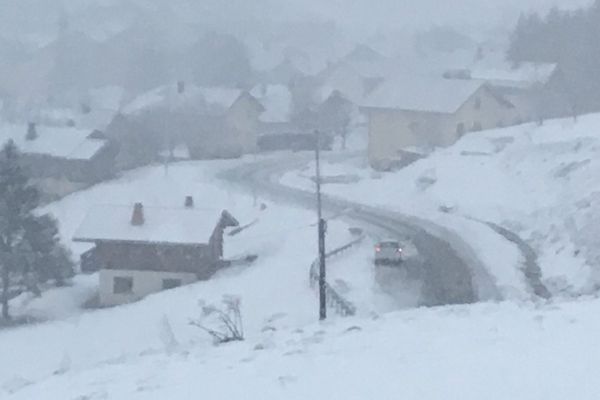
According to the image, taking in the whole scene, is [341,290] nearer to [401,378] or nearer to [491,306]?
[491,306]

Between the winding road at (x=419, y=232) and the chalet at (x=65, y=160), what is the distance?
18.8ft

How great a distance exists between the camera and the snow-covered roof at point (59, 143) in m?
48.4

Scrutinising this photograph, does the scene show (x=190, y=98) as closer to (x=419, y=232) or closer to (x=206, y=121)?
(x=206, y=121)

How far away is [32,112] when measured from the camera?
7288cm

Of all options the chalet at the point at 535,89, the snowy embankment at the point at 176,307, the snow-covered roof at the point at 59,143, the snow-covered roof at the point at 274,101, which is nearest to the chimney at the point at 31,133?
the snow-covered roof at the point at 59,143

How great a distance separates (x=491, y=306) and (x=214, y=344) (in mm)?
3083

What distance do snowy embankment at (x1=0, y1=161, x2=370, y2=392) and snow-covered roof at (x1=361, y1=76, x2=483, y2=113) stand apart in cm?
1518

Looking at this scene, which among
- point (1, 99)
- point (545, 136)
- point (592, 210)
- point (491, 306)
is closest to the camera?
point (491, 306)

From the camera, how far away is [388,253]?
2788 centimetres

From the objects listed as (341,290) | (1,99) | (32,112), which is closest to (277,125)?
(32,112)

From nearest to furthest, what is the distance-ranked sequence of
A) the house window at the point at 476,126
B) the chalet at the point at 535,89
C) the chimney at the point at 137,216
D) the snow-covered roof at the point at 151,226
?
1. the snow-covered roof at the point at 151,226
2. the chimney at the point at 137,216
3. the house window at the point at 476,126
4. the chalet at the point at 535,89

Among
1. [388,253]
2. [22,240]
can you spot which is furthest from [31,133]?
[388,253]

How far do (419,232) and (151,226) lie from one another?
26.2 feet

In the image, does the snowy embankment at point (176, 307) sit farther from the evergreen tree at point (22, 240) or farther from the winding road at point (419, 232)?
the winding road at point (419, 232)
